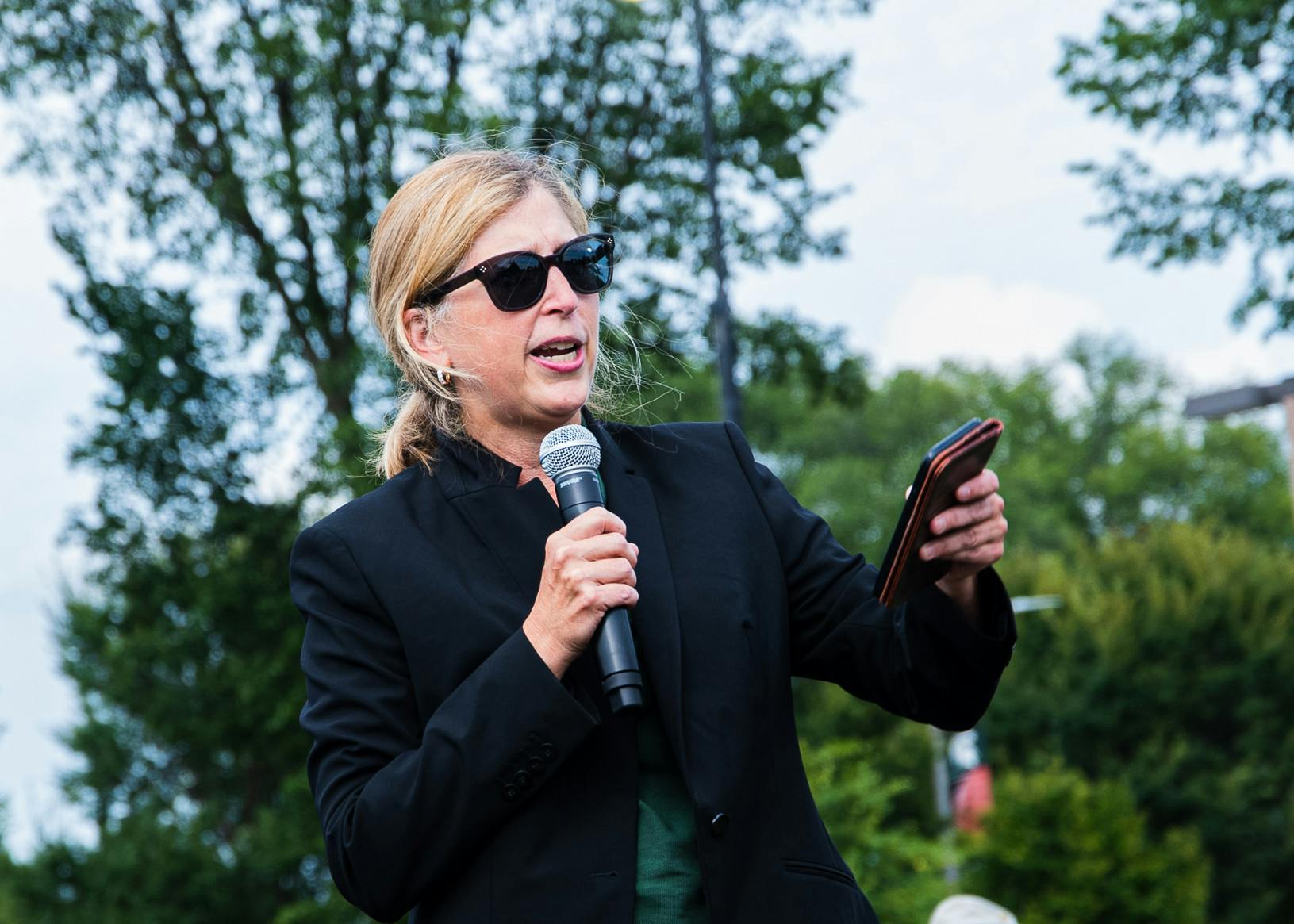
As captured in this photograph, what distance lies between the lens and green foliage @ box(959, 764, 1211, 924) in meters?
21.0

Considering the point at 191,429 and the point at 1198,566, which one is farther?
the point at 1198,566

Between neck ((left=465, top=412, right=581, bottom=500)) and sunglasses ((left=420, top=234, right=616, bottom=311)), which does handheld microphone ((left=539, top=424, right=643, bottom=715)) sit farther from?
sunglasses ((left=420, top=234, right=616, bottom=311))

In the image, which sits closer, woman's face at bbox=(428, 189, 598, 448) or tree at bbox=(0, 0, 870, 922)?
woman's face at bbox=(428, 189, 598, 448)

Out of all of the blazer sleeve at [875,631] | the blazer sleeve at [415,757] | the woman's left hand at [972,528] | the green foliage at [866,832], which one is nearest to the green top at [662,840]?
the blazer sleeve at [415,757]

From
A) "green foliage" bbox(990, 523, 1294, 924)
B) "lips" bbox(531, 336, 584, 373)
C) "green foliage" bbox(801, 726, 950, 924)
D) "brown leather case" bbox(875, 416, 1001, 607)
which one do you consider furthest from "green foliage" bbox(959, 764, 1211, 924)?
"brown leather case" bbox(875, 416, 1001, 607)

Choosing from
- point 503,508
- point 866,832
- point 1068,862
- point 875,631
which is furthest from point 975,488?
point 1068,862

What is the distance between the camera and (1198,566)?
32406mm

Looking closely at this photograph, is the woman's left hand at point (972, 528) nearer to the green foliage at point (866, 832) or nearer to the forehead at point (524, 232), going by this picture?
the forehead at point (524, 232)

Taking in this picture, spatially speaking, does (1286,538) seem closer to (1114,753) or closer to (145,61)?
(1114,753)

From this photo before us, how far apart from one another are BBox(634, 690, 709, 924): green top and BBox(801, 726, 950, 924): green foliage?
9.72 metres

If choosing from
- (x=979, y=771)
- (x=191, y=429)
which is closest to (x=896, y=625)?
(x=191, y=429)

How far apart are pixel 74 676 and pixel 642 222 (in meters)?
15.3

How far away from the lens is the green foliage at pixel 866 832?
12.2 meters

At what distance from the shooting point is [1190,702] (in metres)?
31.0
